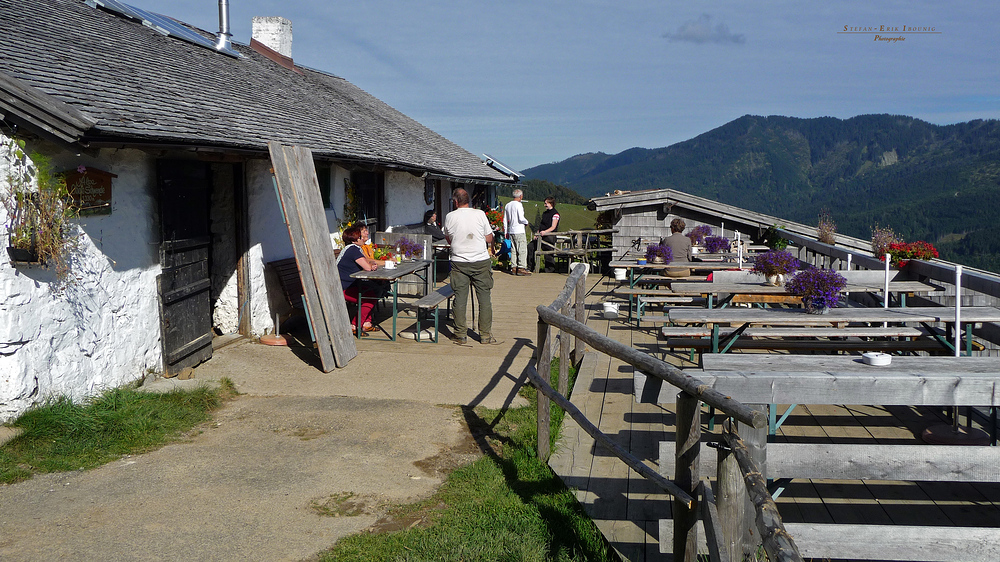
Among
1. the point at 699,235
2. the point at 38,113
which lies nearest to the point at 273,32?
the point at 699,235

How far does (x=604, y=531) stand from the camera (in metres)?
3.80

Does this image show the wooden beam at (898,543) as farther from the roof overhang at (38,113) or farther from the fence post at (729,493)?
the roof overhang at (38,113)

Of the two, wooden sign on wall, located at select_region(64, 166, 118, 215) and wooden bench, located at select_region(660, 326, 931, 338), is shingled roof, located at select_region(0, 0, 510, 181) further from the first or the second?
wooden bench, located at select_region(660, 326, 931, 338)

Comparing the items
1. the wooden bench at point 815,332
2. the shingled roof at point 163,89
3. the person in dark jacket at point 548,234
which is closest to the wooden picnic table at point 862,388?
the wooden bench at point 815,332

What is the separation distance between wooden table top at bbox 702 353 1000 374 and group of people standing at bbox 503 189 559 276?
11052mm

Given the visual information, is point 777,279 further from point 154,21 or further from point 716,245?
point 154,21

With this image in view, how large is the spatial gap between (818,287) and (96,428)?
541cm

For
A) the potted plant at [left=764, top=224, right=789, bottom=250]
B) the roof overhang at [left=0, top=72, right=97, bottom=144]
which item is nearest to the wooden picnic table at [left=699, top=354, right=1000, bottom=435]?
the roof overhang at [left=0, top=72, right=97, bottom=144]

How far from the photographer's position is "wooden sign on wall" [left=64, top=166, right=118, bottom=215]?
545 cm

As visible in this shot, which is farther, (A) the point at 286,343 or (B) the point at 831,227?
(B) the point at 831,227

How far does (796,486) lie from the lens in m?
4.33

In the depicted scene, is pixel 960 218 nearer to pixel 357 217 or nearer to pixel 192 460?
pixel 357 217

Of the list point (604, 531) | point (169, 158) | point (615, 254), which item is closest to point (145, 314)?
point (169, 158)

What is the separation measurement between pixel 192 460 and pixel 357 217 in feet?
22.1
